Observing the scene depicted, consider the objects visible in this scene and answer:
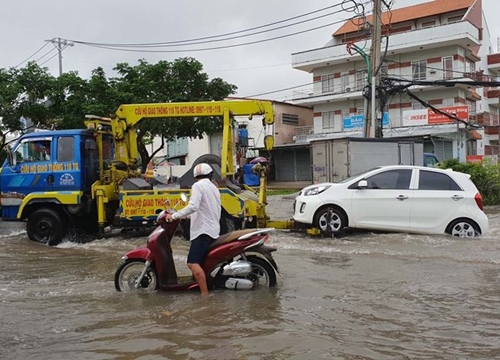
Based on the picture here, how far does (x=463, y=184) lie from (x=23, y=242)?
925cm

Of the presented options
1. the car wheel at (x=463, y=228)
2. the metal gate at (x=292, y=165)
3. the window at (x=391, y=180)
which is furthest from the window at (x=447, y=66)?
the car wheel at (x=463, y=228)

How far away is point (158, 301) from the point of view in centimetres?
593

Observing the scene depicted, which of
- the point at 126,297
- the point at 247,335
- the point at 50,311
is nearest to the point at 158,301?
the point at 126,297

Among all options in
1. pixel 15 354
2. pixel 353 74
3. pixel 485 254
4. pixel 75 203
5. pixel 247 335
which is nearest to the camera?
pixel 15 354

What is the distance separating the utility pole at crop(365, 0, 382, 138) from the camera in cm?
1923

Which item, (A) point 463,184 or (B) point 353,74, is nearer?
(A) point 463,184

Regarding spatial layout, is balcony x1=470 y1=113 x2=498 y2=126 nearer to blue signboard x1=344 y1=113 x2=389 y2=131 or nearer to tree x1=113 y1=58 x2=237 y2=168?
blue signboard x1=344 y1=113 x2=389 y2=131

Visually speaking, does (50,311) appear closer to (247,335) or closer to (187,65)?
(247,335)

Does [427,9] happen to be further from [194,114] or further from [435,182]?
[194,114]

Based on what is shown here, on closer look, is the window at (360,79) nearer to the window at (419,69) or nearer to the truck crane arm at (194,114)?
the window at (419,69)

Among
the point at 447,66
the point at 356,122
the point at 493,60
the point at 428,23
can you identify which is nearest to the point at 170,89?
the point at 356,122

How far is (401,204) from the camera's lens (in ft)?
33.2

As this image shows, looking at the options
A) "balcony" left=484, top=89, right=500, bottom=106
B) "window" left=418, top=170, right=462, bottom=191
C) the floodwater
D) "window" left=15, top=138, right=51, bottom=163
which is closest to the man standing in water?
the floodwater

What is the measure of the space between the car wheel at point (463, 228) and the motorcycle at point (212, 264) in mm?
5062
